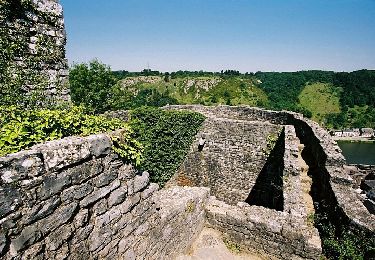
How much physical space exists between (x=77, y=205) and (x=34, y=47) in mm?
4364

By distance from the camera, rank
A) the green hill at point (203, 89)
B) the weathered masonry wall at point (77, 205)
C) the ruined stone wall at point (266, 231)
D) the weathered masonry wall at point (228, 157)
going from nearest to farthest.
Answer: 1. the weathered masonry wall at point (77, 205)
2. the ruined stone wall at point (266, 231)
3. the weathered masonry wall at point (228, 157)
4. the green hill at point (203, 89)

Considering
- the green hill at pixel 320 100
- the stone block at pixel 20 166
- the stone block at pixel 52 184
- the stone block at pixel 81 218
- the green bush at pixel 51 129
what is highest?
the green bush at pixel 51 129

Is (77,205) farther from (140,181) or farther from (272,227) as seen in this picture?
(272,227)

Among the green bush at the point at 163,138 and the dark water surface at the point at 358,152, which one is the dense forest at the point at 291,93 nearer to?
the dark water surface at the point at 358,152

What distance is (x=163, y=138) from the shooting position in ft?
38.9

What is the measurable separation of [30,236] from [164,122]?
9326 millimetres

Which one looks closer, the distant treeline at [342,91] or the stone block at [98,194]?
the stone block at [98,194]

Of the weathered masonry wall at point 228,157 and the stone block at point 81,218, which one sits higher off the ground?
the stone block at point 81,218

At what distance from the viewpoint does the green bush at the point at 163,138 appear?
37.4 feet

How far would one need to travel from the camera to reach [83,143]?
3182 mm

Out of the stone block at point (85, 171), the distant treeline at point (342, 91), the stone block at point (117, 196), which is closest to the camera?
the stone block at point (85, 171)

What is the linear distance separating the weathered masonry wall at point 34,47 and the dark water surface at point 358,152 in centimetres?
6347

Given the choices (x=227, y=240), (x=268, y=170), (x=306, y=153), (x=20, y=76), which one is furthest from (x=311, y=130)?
(x=20, y=76)

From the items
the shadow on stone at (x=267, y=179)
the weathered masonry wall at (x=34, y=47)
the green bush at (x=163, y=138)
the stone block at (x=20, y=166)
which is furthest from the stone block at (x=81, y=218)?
the shadow on stone at (x=267, y=179)
